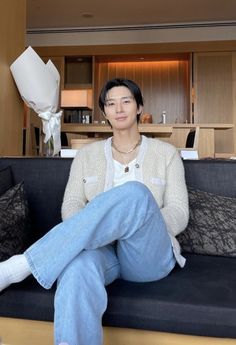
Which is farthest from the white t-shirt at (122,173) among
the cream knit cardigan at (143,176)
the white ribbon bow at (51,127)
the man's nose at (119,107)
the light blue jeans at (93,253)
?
the white ribbon bow at (51,127)

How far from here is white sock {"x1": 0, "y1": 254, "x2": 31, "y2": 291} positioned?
102 centimetres

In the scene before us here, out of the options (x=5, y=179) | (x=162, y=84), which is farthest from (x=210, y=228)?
(x=162, y=84)

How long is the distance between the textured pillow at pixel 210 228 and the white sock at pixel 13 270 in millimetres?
703

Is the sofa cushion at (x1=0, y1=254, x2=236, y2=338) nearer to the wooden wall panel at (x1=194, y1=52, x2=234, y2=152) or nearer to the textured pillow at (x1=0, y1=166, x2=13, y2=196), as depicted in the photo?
the textured pillow at (x1=0, y1=166, x2=13, y2=196)

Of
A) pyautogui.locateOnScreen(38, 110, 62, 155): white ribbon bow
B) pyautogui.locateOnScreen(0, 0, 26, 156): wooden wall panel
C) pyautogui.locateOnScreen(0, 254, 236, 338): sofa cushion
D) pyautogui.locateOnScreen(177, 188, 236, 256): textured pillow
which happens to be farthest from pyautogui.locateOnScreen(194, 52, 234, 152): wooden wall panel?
pyautogui.locateOnScreen(0, 254, 236, 338): sofa cushion

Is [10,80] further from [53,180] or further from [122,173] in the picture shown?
[122,173]

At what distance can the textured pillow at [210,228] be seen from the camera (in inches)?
57.3

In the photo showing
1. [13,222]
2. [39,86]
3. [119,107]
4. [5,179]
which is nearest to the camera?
[13,222]

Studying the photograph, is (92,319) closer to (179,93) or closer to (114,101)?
(114,101)

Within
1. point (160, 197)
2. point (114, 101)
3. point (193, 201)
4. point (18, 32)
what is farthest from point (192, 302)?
point (18, 32)

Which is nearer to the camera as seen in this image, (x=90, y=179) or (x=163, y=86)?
(x=90, y=179)

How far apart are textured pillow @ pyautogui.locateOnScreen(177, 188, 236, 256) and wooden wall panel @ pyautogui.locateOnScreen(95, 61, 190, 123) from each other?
5.15 meters

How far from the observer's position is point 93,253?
1057 mm

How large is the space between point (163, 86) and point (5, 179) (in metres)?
5.41
